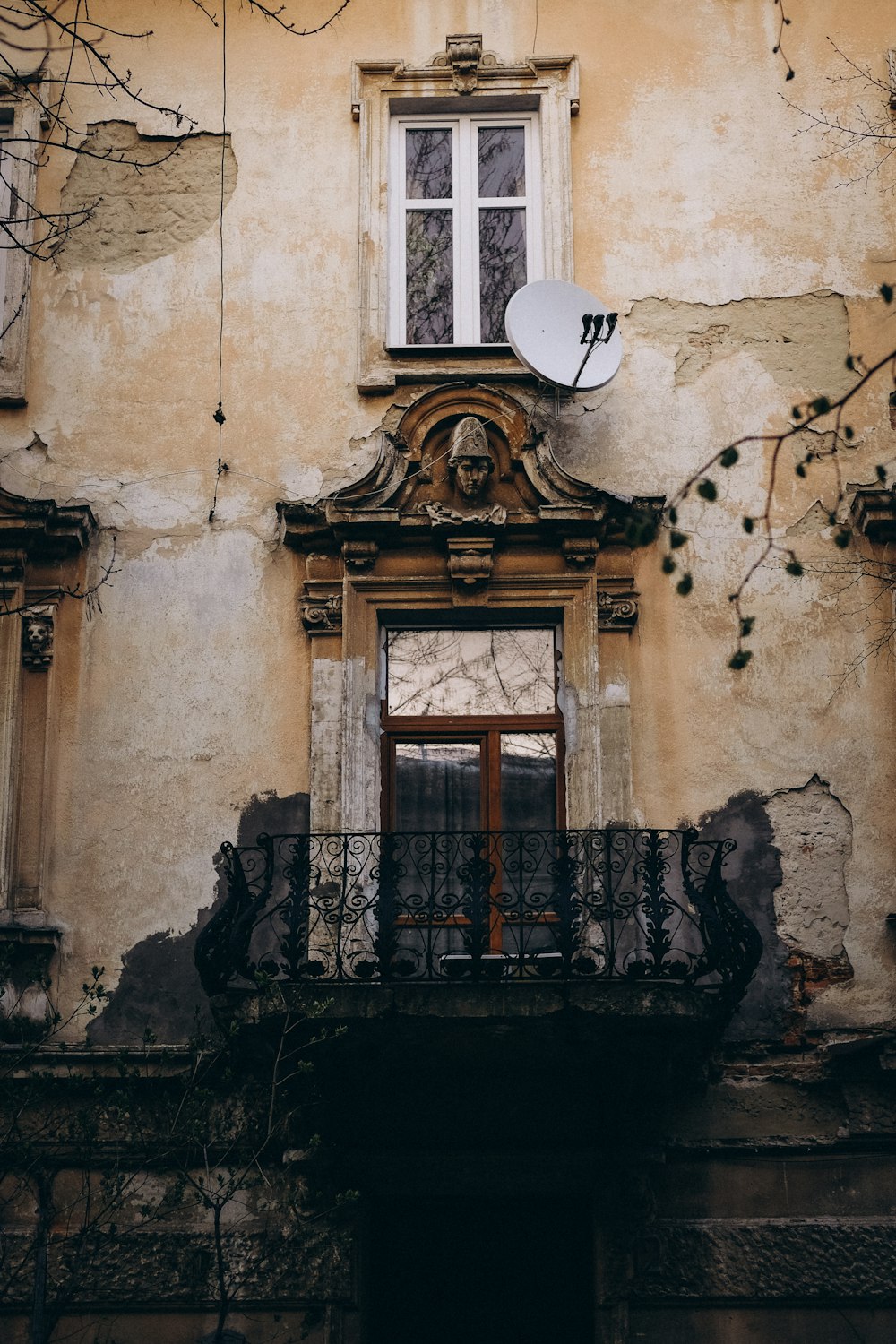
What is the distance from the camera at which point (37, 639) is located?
9.88m

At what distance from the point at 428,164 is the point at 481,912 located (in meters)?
5.17

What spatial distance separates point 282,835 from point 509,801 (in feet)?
4.65

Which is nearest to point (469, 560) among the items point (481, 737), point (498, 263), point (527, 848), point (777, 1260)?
point (481, 737)

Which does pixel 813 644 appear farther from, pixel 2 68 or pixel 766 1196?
pixel 2 68

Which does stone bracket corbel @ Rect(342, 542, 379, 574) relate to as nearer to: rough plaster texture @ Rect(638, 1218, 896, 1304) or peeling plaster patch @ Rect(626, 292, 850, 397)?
peeling plaster patch @ Rect(626, 292, 850, 397)

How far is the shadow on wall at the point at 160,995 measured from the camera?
365 inches

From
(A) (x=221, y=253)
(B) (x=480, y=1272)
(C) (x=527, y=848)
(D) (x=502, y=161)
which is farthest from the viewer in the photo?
(D) (x=502, y=161)

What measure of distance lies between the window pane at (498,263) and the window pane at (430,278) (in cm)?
20

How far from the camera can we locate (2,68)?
11211 millimetres

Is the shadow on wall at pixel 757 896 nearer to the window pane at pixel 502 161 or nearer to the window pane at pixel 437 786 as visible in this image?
the window pane at pixel 437 786

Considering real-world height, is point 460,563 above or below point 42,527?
below

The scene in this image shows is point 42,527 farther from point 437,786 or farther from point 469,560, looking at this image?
point 437,786

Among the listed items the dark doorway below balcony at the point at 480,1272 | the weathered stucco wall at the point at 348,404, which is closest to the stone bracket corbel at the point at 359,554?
the weathered stucco wall at the point at 348,404

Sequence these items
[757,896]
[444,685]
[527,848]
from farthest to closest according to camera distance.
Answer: [444,685], [757,896], [527,848]
